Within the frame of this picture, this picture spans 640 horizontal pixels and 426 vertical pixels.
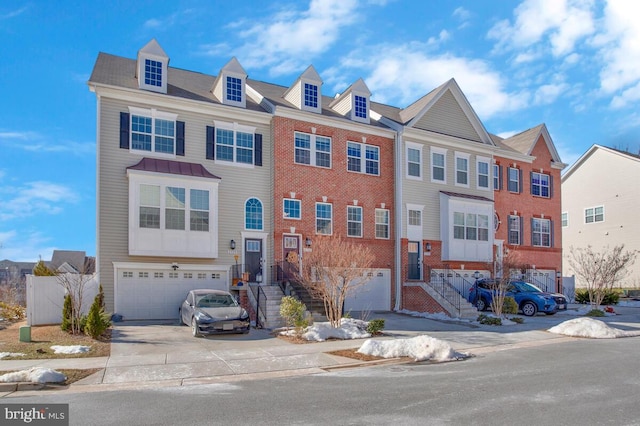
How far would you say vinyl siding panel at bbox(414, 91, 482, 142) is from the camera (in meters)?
27.6

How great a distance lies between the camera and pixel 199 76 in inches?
1019

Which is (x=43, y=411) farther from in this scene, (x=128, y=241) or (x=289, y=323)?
(x=128, y=241)

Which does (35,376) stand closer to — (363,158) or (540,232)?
(363,158)

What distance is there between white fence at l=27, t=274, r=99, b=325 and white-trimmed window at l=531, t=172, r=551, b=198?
2580cm

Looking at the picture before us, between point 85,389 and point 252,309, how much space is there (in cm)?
1095

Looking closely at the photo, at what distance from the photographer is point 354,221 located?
25453 millimetres

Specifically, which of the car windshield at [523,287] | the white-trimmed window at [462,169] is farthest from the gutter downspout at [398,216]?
the car windshield at [523,287]

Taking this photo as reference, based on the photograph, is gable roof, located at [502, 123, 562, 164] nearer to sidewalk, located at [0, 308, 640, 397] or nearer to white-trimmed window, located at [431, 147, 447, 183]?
white-trimmed window, located at [431, 147, 447, 183]

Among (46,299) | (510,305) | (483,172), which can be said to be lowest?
(510,305)

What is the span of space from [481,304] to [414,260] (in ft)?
12.7

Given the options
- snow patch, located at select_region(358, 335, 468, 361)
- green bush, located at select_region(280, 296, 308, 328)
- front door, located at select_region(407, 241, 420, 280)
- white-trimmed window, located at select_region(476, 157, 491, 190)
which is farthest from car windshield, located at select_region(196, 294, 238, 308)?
white-trimmed window, located at select_region(476, 157, 491, 190)

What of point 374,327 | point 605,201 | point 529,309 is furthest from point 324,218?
point 605,201

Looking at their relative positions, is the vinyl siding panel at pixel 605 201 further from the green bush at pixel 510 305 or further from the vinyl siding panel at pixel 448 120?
the green bush at pixel 510 305

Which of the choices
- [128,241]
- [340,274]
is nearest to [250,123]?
[128,241]
